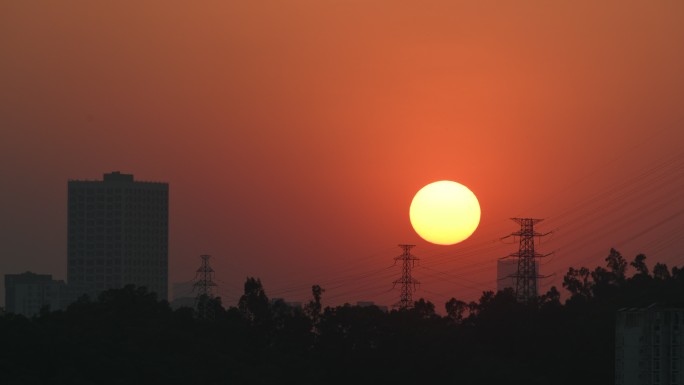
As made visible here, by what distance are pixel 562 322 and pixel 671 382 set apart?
74.1ft

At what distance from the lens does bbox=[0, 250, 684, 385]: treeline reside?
8100cm

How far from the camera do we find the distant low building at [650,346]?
8169 cm

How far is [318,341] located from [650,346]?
98.0 feet

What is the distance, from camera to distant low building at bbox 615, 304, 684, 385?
81688 millimetres

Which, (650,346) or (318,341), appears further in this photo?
(318,341)

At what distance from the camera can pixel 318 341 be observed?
105750mm

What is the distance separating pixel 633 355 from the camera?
8506 centimetres

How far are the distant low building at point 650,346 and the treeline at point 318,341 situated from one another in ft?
12.0

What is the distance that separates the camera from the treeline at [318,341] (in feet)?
266

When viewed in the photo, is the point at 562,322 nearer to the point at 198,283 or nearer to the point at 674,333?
the point at 674,333

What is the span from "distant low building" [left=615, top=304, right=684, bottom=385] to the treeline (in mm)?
3652

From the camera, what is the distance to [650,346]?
275 feet

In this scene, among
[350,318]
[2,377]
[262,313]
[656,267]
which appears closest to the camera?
[2,377]

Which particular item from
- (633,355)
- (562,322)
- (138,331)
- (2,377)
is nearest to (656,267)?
(562,322)
